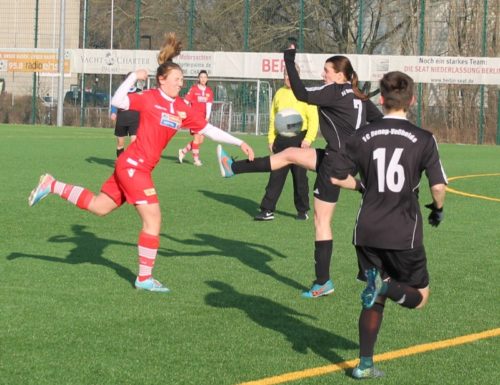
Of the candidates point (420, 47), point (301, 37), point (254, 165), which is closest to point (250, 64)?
point (301, 37)

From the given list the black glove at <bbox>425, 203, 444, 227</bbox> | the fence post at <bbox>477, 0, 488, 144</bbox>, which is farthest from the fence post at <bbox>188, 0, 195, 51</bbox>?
the black glove at <bbox>425, 203, 444, 227</bbox>

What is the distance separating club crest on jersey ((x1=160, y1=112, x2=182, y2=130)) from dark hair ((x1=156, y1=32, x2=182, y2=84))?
1.07 feet

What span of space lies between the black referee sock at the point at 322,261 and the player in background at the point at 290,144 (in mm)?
4629

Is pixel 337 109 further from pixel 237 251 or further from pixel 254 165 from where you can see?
pixel 237 251

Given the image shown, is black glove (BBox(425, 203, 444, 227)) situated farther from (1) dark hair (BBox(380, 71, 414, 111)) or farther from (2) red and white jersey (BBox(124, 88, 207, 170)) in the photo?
(2) red and white jersey (BBox(124, 88, 207, 170))

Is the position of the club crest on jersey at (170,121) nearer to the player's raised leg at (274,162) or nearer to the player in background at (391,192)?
the player's raised leg at (274,162)

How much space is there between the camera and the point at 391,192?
6.21 m

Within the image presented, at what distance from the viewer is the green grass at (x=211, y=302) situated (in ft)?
21.6

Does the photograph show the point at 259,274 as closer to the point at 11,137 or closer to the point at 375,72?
the point at 11,137

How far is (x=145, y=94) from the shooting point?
29.3ft

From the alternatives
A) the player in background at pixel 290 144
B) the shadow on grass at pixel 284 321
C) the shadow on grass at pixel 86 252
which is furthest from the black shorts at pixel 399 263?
the player in background at pixel 290 144

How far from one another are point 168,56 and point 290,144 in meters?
5.09

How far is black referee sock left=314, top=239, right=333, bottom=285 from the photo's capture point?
8.95 meters

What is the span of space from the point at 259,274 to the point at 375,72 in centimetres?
2801
